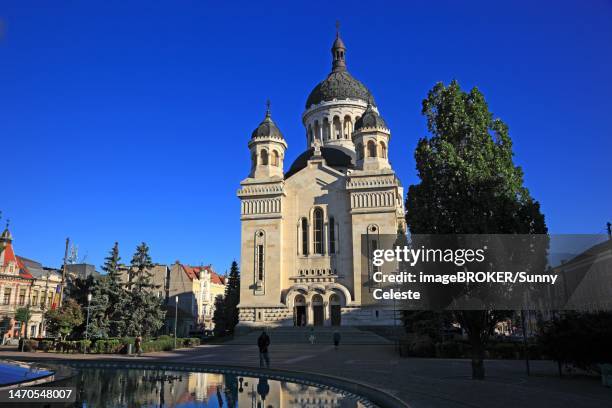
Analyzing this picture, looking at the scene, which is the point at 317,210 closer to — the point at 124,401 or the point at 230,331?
the point at 230,331

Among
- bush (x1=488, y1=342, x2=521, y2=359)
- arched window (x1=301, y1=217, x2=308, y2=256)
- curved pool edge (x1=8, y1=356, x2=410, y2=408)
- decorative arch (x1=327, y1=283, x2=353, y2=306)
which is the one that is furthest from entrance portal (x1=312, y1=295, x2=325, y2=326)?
curved pool edge (x1=8, y1=356, x2=410, y2=408)

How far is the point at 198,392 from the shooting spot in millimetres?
13203

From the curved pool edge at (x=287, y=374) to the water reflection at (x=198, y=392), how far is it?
524 millimetres

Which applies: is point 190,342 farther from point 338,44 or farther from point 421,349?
point 338,44

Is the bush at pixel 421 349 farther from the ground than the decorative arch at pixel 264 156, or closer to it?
closer to it

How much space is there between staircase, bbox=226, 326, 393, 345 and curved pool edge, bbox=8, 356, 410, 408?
18566 millimetres

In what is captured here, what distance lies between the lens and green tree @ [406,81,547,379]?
15.4m

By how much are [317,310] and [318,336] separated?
15.9 feet

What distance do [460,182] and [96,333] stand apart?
94.8 feet

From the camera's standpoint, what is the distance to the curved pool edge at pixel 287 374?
1168 centimetres

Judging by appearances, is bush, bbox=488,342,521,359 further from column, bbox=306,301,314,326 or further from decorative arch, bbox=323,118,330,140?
decorative arch, bbox=323,118,330,140

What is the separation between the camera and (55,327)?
109 ft

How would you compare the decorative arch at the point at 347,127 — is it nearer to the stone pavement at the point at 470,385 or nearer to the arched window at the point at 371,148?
the arched window at the point at 371,148

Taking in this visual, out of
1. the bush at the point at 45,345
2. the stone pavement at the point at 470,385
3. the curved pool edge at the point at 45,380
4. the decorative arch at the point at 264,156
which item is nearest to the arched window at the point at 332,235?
the decorative arch at the point at 264,156
